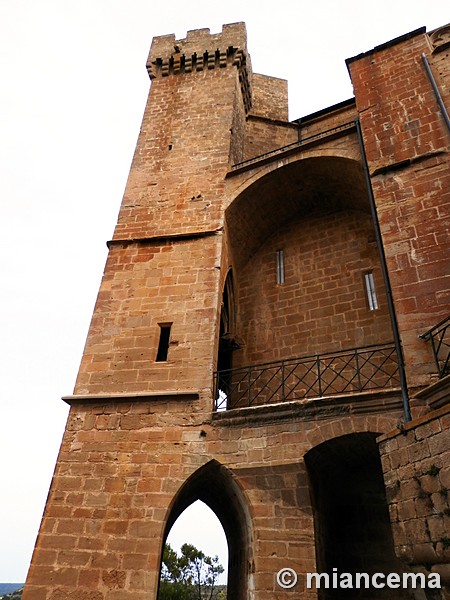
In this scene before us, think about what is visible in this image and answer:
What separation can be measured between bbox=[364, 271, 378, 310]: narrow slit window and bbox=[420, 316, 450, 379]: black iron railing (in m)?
2.63

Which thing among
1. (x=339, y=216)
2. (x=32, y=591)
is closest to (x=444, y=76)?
(x=339, y=216)

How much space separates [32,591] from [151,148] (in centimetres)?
916

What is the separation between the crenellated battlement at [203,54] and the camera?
40.5 ft

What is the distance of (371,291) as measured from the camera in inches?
339

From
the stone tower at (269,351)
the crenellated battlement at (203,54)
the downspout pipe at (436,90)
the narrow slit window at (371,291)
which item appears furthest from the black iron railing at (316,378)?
the crenellated battlement at (203,54)

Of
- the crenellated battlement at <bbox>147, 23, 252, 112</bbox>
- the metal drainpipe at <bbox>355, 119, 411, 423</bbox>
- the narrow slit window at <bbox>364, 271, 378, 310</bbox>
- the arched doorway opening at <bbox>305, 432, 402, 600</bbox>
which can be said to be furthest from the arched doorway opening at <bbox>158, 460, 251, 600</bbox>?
the crenellated battlement at <bbox>147, 23, 252, 112</bbox>

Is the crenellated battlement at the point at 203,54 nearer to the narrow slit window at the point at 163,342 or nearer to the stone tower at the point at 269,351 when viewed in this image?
the stone tower at the point at 269,351

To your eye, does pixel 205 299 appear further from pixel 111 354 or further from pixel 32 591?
pixel 32 591

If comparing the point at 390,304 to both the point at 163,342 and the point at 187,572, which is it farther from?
the point at 187,572

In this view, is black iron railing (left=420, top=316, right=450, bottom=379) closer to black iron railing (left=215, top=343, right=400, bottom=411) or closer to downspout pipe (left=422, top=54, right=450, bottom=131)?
black iron railing (left=215, top=343, right=400, bottom=411)

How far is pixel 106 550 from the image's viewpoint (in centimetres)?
570

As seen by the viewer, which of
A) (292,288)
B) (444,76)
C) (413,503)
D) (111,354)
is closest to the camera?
(413,503)

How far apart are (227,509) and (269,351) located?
304cm

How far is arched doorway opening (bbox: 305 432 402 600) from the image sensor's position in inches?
237
